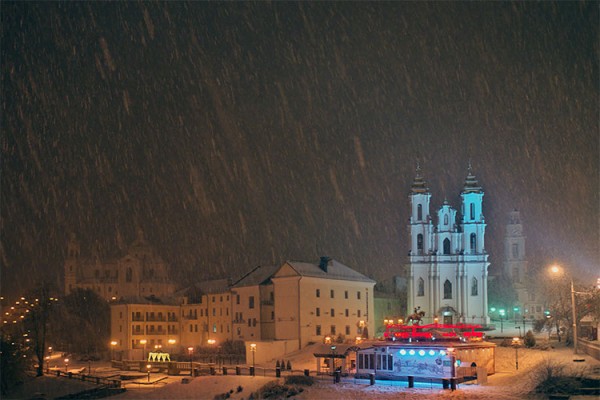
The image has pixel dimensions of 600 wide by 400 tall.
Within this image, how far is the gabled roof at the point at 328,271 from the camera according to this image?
69.8 metres

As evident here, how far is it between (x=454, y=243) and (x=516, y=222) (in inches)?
906

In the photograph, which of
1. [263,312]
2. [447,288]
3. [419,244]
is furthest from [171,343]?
[447,288]

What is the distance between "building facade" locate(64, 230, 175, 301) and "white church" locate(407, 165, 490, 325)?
1855 inches

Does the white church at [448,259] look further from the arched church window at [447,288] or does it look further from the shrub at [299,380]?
the shrub at [299,380]

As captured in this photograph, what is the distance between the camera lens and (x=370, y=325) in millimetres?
75312

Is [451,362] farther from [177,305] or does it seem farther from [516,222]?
[516,222]

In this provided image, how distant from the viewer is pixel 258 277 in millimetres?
75812

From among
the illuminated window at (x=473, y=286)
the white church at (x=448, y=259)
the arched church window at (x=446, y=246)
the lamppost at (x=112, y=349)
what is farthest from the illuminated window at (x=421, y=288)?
the lamppost at (x=112, y=349)

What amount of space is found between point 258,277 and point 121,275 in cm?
5785

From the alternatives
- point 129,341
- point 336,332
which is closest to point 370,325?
point 336,332

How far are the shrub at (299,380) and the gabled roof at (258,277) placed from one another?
28279mm

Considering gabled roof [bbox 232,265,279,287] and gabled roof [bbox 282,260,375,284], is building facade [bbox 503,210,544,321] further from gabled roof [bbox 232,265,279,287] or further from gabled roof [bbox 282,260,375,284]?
gabled roof [bbox 232,265,279,287]

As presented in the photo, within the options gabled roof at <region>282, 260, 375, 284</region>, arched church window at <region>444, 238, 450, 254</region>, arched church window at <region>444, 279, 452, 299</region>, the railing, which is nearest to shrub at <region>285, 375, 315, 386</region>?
the railing

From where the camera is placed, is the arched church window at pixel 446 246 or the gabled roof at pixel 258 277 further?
the arched church window at pixel 446 246
